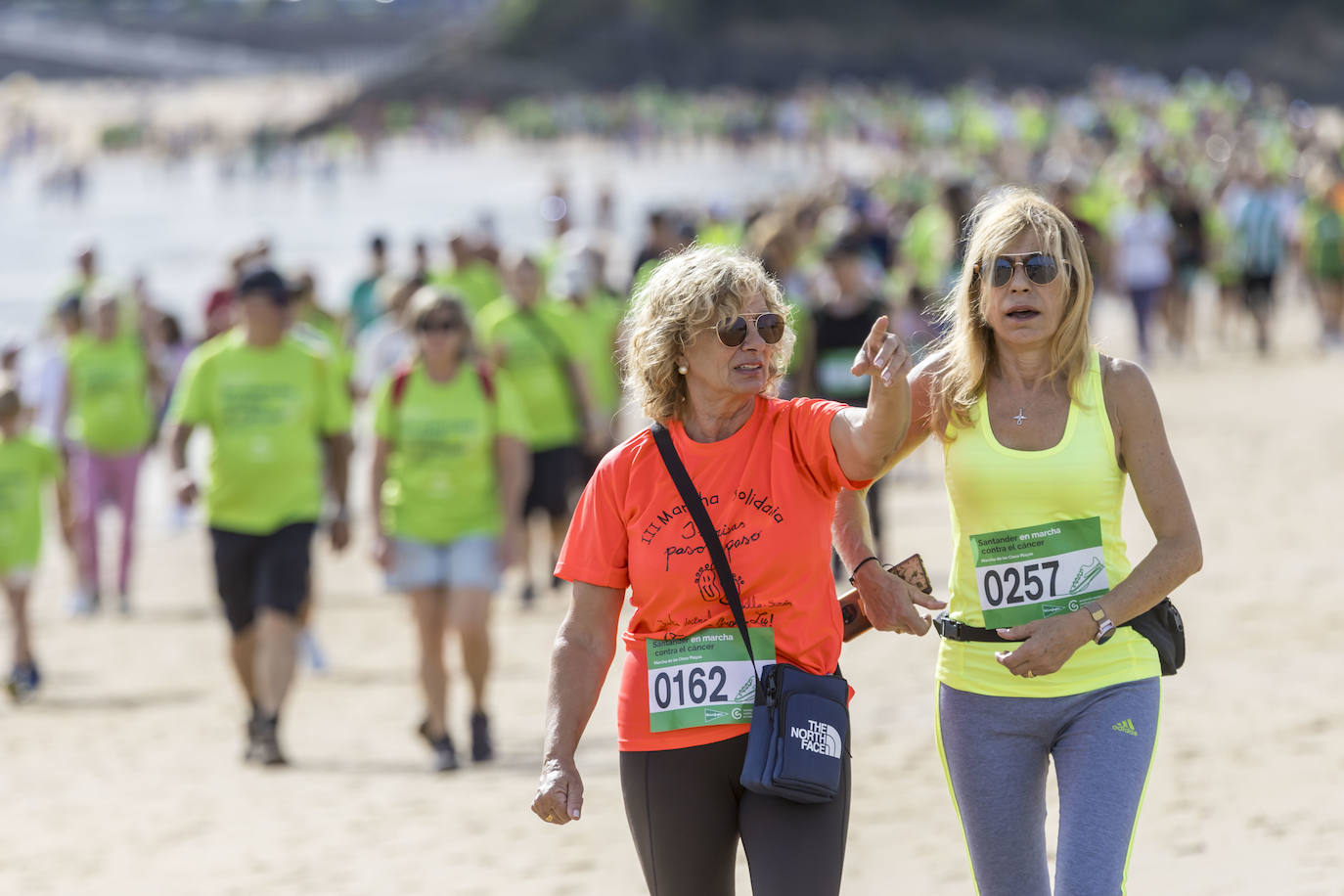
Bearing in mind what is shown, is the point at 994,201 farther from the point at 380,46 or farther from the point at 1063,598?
the point at 380,46

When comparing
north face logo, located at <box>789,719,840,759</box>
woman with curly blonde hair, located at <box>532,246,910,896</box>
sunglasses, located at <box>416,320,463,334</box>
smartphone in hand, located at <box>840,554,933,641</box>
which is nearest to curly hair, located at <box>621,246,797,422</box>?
woman with curly blonde hair, located at <box>532,246,910,896</box>

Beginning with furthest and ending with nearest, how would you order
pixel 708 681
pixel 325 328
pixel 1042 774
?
pixel 325 328 < pixel 1042 774 < pixel 708 681

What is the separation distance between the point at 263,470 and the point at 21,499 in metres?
2.67

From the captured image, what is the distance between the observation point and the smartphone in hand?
3.63m

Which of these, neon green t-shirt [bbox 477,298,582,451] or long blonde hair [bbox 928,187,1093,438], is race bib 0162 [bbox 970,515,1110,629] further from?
neon green t-shirt [bbox 477,298,582,451]

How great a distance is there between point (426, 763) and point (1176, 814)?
3.00m

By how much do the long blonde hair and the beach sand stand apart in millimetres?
294

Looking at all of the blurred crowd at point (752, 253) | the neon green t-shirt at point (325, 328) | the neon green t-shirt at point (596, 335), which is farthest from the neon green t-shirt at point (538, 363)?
the neon green t-shirt at point (325, 328)

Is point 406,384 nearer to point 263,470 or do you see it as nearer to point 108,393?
point 263,470

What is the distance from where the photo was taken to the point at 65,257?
55219 mm

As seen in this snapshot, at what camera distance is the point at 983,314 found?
3609mm

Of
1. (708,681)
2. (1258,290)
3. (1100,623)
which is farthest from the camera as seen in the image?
(1258,290)

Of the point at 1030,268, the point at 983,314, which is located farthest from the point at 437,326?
the point at 1030,268

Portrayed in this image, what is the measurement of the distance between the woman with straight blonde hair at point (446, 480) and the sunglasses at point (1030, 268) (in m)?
3.57
